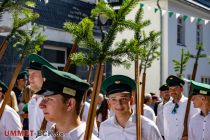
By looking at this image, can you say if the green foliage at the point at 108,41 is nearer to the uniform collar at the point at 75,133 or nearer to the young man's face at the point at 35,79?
the uniform collar at the point at 75,133

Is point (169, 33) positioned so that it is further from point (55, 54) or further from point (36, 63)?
point (36, 63)

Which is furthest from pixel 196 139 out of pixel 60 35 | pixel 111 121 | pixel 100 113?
pixel 60 35

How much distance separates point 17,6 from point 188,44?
17401 mm

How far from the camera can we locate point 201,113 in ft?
17.0

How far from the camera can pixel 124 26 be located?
8.84 ft

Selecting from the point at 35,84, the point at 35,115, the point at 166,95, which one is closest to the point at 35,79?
the point at 35,84

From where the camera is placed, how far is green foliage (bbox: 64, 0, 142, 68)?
267cm

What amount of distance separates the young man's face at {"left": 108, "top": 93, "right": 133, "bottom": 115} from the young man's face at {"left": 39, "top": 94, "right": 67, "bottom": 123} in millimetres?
→ 1401

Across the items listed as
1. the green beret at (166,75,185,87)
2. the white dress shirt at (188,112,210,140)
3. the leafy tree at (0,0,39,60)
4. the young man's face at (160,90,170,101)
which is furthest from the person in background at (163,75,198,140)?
the leafy tree at (0,0,39,60)

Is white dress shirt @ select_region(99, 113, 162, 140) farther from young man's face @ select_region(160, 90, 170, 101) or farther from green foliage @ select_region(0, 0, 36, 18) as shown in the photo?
young man's face @ select_region(160, 90, 170, 101)

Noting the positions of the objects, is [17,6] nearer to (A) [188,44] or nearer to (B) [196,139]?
(B) [196,139]

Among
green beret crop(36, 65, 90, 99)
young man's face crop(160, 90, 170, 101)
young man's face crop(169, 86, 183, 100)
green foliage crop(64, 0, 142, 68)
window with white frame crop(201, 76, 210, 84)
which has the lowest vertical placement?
window with white frame crop(201, 76, 210, 84)

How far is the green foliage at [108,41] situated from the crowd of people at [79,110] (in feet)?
0.56

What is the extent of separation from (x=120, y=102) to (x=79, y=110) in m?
1.31
